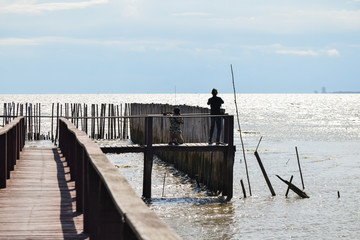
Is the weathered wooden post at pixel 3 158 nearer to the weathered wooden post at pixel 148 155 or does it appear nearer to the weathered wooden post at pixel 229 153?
the weathered wooden post at pixel 148 155

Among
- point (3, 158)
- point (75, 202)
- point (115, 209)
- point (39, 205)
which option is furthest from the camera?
point (3, 158)

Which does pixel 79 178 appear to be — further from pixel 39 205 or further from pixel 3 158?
pixel 3 158

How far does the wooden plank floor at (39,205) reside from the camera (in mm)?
6266

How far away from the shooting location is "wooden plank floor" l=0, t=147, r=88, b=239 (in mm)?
6266

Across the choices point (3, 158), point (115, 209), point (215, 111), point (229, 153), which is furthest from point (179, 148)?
point (115, 209)

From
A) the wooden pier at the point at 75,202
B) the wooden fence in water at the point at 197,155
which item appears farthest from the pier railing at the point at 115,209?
the wooden fence in water at the point at 197,155

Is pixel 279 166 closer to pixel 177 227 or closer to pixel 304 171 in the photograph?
pixel 304 171

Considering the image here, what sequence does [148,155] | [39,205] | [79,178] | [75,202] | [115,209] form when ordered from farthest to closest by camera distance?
[148,155] → [75,202] → [39,205] → [79,178] → [115,209]

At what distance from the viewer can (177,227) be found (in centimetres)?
1430

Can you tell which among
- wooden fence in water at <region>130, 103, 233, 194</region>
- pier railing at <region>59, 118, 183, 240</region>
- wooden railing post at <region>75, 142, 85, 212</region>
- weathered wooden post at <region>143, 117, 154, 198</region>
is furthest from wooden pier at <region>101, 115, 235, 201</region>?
pier railing at <region>59, 118, 183, 240</region>

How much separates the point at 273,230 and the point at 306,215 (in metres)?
2.21

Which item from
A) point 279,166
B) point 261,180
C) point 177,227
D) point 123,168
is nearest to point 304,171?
point 279,166

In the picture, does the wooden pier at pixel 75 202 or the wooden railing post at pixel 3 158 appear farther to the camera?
the wooden railing post at pixel 3 158

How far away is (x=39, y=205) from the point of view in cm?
787
